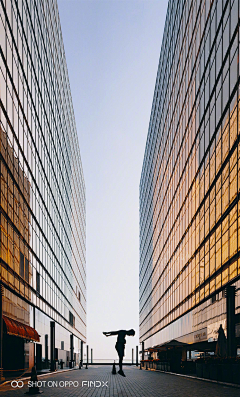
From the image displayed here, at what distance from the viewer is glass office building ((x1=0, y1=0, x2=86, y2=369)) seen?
32844 mm

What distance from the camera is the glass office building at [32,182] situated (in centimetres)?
3284

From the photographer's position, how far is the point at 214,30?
36844mm

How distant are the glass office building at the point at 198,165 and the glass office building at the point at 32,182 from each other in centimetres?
1460

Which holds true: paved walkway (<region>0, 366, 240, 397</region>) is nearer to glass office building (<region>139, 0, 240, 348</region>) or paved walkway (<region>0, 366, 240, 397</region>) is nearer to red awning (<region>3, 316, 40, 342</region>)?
red awning (<region>3, 316, 40, 342</region>)

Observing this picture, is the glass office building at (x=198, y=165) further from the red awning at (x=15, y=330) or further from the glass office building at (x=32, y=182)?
the glass office building at (x=32, y=182)

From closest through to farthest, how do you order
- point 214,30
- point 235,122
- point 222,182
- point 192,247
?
1. point 235,122
2. point 222,182
3. point 214,30
4. point 192,247

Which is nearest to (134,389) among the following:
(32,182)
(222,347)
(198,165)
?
(222,347)

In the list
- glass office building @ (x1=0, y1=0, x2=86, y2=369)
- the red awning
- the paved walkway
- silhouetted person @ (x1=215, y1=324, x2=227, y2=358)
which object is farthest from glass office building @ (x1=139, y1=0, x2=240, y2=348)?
glass office building @ (x1=0, y1=0, x2=86, y2=369)

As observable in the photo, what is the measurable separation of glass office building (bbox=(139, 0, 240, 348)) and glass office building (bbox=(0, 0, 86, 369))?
14599mm

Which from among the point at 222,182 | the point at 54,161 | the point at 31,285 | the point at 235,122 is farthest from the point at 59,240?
the point at 235,122

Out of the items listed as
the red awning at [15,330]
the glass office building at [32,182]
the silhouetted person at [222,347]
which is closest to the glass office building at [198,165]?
the silhouetted person at [222,347]

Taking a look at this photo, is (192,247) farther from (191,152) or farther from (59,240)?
(59,240)

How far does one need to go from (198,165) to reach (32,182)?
15.2 metres

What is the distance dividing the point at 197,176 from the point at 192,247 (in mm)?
7242
